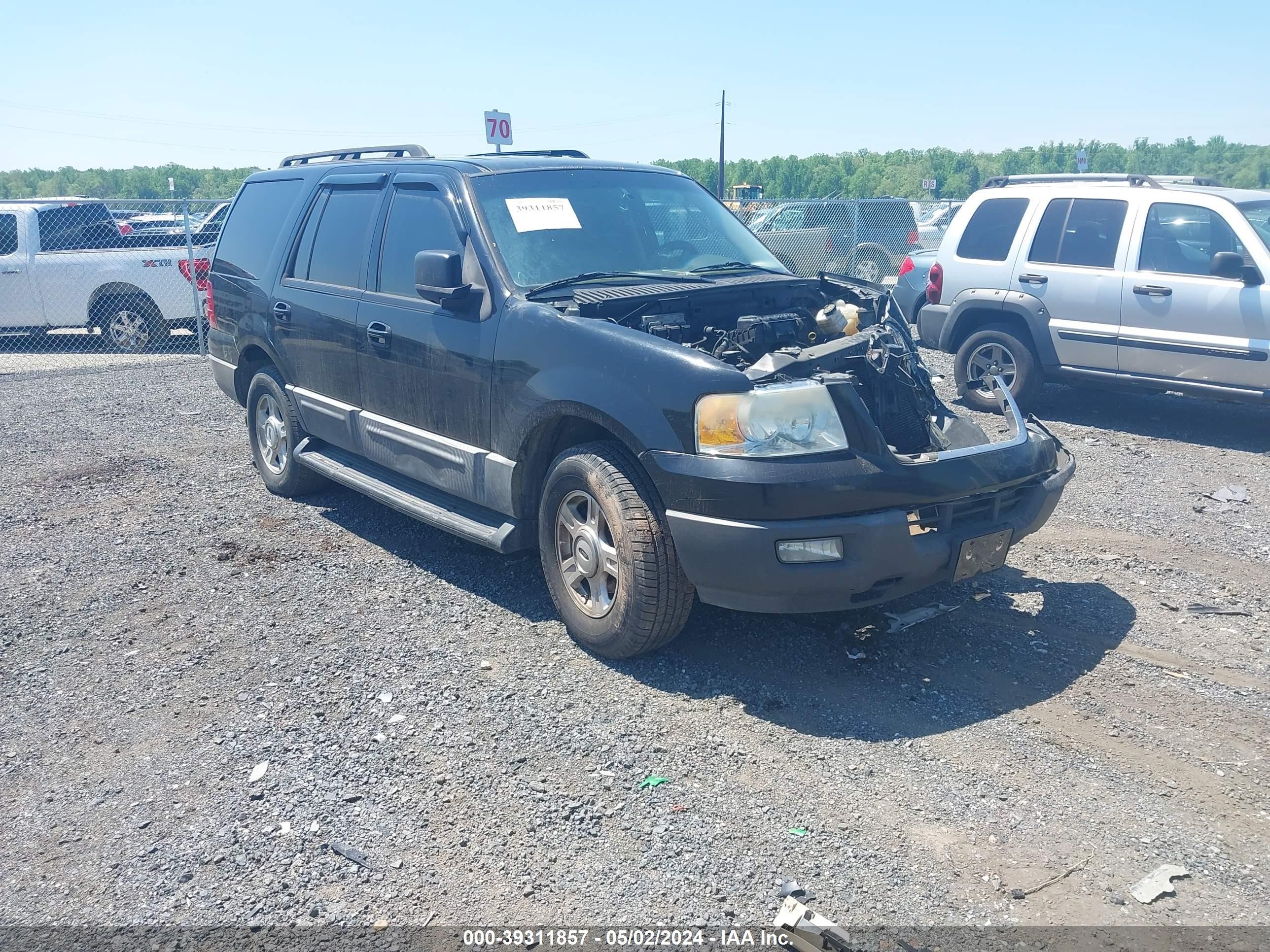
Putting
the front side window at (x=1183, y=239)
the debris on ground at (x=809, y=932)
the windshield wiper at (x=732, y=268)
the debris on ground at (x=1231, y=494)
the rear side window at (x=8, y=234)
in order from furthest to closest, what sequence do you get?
1. the rear side window at (x=8, y=234)
2. the front side window at (x=1183, y=239)
3. the debris on ground at (x=1231, y=494)
4. the windshield wiper at (x=732, y=268)
5. the debris on ground at (x=809, y=932)

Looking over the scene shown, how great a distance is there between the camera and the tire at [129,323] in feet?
44.7

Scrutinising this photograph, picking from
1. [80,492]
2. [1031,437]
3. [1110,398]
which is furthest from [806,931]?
[1110,398]

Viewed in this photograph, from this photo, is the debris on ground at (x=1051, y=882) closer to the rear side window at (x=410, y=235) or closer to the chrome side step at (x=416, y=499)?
the chrome side step at (x=416, y=499)

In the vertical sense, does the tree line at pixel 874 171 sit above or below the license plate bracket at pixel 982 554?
above

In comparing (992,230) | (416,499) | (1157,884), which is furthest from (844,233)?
(1157,884)

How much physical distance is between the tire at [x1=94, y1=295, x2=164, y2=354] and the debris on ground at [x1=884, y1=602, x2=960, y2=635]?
1237 cm

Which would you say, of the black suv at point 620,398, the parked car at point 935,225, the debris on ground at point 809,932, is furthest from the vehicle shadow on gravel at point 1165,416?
the parked car at point 935,225

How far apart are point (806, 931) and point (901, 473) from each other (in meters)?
1.75

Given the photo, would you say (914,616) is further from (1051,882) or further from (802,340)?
(1051,882)

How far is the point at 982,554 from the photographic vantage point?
4.07 m

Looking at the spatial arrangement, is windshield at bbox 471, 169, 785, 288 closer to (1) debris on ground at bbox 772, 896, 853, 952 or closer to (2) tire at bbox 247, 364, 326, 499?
(2) tire at bbox 247, 364, 326, 499

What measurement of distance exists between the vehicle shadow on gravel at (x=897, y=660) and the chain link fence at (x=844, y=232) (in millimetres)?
12722

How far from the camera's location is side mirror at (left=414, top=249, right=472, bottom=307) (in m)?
4.61

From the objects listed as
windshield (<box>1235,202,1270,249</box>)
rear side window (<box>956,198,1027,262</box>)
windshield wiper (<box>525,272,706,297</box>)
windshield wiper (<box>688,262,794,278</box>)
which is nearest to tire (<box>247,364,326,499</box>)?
windshield wiper (<box>525,272,706,297</box>)
